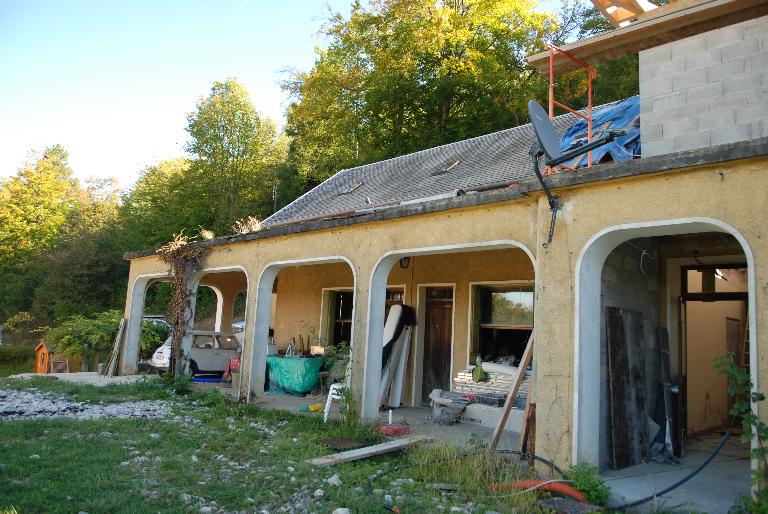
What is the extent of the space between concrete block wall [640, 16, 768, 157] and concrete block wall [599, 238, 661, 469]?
55.7 inches

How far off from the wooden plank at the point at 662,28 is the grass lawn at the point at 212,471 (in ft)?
19.0

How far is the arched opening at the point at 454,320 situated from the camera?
899 centimetres

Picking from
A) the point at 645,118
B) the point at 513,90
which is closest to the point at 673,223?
the point at 645,118

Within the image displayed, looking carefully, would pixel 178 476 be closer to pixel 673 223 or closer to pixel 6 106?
pixel 673 223

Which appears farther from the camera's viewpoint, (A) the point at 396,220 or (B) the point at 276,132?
(B) the point at 276,132

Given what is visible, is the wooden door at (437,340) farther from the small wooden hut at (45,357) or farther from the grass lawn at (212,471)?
the small wooden hut at (45,357)

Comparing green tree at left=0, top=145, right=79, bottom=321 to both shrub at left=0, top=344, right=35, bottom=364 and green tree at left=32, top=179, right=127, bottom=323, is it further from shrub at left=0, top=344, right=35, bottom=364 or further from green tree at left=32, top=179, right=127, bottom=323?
shrub at left=0, top=344, right=35, bottom=364

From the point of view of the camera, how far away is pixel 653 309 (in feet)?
27.1

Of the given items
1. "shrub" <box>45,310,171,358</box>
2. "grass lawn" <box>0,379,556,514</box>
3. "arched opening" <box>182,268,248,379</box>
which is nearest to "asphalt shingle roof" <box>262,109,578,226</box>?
"arched opening" <box>182,268,248,379</box>

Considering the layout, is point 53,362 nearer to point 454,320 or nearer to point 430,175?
point 430,175

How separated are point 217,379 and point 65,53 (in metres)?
9.16

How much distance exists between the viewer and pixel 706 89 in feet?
22.5

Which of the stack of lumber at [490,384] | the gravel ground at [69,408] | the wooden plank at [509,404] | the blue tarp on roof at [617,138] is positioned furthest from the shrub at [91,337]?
the blue tarp on roof at [617,138]

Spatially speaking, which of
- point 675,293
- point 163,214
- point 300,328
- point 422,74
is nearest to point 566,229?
point 675,293
